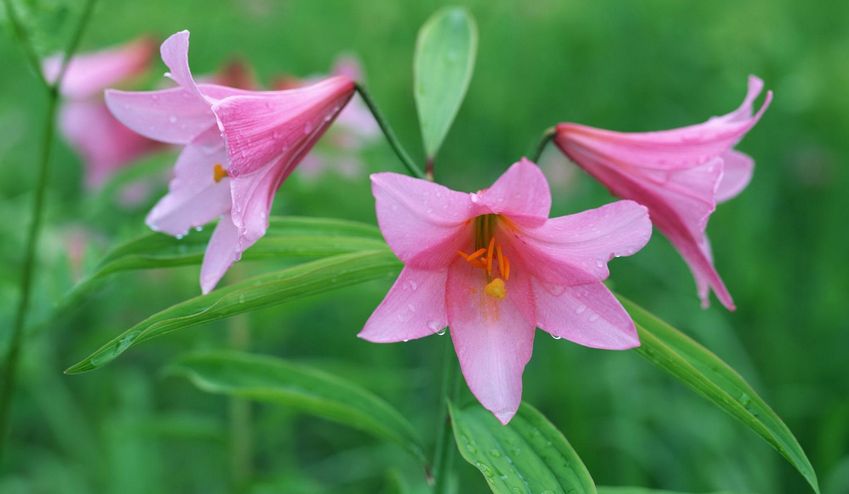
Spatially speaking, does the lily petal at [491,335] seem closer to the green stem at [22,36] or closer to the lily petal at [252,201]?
the lily petal at [252,201]

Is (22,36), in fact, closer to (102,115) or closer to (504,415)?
(504,415)

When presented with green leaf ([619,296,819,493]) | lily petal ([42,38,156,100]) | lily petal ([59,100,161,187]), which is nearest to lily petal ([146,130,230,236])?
green leaf ([619,296,819,493])

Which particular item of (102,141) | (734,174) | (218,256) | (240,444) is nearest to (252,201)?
(218,256)

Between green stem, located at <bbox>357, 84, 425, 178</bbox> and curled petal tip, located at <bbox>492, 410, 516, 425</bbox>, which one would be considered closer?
curled petal tip, located at <bbox>492, 410, 516, 425</bbox>

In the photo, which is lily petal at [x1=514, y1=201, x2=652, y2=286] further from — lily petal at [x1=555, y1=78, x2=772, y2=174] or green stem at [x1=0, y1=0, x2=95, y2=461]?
green stem at [x1=0, y1=0, x2=95, y2=461]

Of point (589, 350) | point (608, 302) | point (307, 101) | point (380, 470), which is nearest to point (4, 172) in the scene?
point (380, 470)

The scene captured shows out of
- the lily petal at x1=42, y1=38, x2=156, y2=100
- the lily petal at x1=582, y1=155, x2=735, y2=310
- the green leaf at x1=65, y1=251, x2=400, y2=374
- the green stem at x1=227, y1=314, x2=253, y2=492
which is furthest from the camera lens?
the lily petal at x1=42, y1=38, x2=156, y2=100
